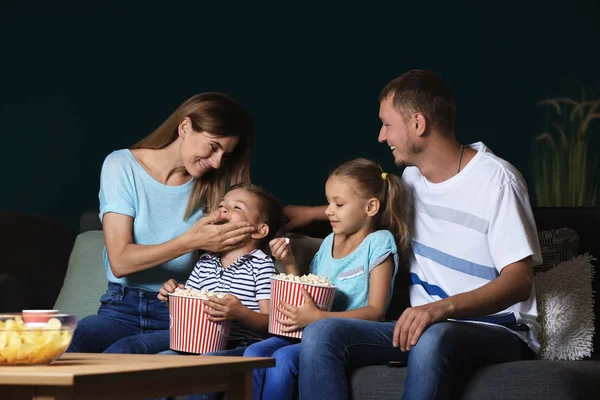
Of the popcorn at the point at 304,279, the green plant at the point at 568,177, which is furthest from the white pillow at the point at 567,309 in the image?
the green plant at the point at 568,177

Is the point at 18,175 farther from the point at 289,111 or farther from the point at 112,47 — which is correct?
the point at 289,111

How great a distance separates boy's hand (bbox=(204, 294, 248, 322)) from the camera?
228 cm

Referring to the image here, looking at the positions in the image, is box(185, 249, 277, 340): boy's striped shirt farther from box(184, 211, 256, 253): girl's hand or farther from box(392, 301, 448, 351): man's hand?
box(392, 301, 448, 351): man's hand

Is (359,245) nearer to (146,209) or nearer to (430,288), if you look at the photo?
(430,288)

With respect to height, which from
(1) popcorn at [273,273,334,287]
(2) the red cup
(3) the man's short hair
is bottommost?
(1) popcorn at [273,273,334,287]

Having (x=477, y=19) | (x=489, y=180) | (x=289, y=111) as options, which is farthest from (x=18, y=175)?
(x=489, y=180)

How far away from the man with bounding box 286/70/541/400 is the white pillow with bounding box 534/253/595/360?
0.11 metres

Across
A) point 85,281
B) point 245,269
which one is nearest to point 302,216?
point 245,269

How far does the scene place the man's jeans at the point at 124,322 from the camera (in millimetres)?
2488

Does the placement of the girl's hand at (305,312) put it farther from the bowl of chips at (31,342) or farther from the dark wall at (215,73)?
the dark wall at (215,73)

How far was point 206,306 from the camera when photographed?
228 cm

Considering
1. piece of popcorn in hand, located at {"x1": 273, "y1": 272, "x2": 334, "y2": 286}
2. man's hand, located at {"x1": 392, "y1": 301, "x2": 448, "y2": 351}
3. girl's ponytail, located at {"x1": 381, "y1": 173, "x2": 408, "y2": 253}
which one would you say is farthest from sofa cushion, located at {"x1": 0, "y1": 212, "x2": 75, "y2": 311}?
man's hand, located at {"x1": 392, "y1": 301, "x2": 448, "y2": 351}

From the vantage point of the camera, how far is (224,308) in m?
2.29

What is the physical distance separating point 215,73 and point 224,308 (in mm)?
3227
